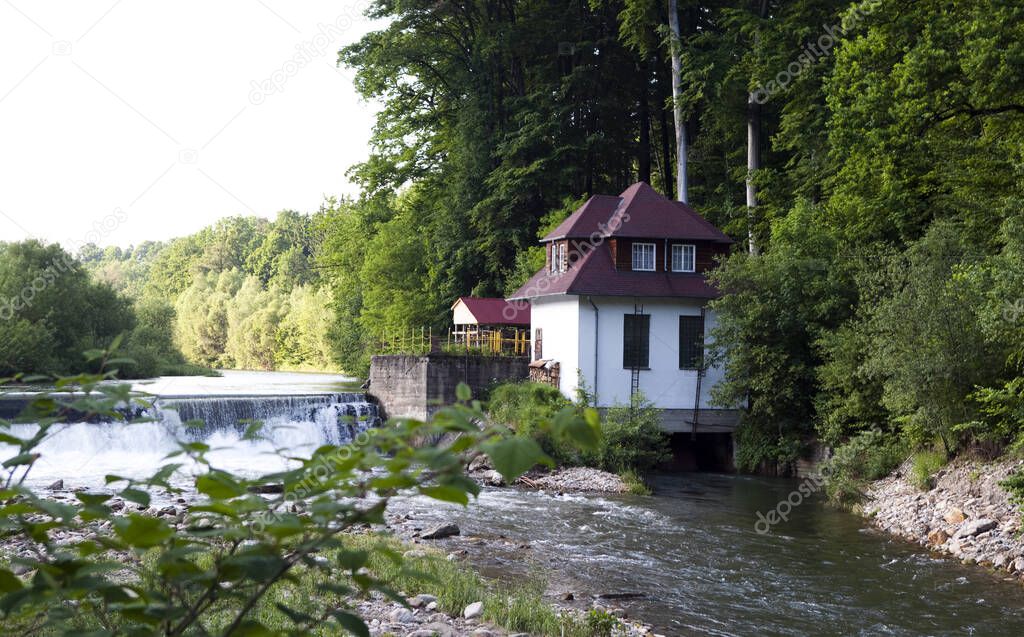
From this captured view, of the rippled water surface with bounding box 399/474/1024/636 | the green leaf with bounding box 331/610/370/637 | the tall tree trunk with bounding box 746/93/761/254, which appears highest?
the tall tree trunk with bounding box 746/93/761/254

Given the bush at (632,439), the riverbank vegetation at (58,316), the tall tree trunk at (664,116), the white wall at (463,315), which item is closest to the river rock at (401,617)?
the bush at (632,439)

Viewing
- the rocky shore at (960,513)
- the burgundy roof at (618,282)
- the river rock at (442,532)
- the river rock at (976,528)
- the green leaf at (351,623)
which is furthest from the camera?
the burgundy roof at (618,282)

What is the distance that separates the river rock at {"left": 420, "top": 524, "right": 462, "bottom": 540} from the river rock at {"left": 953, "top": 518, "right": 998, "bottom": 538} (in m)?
8.78

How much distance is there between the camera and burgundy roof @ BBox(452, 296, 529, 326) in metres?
35.7

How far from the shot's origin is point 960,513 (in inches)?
680

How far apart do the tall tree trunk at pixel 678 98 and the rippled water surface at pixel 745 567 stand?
16274 millimetres

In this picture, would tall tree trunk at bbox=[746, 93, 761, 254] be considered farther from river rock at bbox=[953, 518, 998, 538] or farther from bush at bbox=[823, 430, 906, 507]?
river rock at bbox=[953, 518, 998, 538]

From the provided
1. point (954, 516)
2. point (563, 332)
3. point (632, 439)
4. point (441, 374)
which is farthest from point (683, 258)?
point (954, 516)

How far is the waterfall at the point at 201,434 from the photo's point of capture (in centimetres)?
2505

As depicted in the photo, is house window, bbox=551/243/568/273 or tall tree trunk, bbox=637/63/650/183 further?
tall tree trunk, bbox=637/63/650/183

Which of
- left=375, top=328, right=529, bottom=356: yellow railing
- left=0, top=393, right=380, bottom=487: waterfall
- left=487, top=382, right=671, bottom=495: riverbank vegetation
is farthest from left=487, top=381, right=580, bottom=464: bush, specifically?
left=0, top=393, right=380, bottom=487: waterfall

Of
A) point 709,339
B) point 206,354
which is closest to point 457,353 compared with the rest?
point 709,339

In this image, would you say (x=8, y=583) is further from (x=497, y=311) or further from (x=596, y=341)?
(x=497, y=311)

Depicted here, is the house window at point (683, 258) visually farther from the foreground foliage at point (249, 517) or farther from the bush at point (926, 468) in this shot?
the foreground foliage at point (249, 517)
